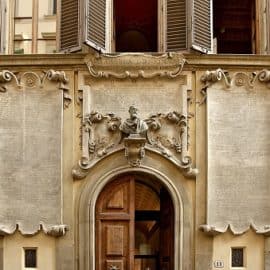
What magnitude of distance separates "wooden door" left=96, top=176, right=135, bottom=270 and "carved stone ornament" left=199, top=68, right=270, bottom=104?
2.24 m

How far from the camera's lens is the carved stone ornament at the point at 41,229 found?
15.7 meters

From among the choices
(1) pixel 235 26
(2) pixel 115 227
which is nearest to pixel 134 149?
(2) pixel 115 227

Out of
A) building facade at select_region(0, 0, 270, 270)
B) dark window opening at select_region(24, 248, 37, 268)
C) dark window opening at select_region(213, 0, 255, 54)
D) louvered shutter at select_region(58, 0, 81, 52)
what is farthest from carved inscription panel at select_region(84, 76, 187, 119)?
dark window opening at select_region(24, 248, 37, 268)

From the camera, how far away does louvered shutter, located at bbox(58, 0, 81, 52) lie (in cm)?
1634

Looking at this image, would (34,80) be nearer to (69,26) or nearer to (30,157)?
(69,26)

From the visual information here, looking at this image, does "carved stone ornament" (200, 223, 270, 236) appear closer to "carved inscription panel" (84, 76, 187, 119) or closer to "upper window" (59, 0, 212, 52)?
"carved inscription panel" (84, 76, 187, 119)

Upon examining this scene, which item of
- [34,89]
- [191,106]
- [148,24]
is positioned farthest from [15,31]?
[191,106]

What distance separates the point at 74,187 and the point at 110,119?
1.40 m

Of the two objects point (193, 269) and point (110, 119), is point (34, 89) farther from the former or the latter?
point (193, 269)

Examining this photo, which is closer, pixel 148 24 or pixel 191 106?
pixel 191 106

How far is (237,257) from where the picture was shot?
15.9 metres

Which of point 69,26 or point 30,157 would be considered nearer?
point 30,157

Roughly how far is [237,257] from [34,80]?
4909mm

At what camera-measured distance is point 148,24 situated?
1733 cm
